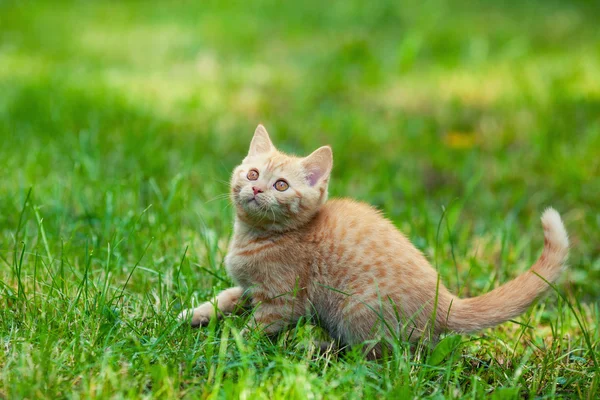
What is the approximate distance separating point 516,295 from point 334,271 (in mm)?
688

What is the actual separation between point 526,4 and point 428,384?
26.8 feet

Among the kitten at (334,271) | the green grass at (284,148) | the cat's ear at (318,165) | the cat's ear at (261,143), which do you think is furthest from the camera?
the cat's ear at (261,143)

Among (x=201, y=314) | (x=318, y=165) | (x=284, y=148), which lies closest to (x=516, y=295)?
(x=318, y=165)

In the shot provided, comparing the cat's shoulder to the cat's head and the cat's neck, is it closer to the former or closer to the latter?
the cat's head

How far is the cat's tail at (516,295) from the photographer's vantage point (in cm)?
253

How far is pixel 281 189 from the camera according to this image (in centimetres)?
272

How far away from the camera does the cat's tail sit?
253 cm

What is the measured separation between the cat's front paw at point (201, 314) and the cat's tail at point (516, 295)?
0.90m

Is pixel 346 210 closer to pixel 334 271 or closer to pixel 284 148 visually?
pixel 334 271

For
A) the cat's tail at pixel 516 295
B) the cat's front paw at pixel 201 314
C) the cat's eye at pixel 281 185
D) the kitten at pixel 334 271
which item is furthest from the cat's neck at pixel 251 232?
the cat's tail at pixel 516 295

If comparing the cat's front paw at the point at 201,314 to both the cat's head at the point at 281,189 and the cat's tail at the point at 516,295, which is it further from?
the cat's tail at the point at 516,295

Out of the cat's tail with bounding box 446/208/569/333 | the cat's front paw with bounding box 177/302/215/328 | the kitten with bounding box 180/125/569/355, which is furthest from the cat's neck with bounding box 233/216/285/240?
Result: the cat's tail with bounding box 446/208/569/333

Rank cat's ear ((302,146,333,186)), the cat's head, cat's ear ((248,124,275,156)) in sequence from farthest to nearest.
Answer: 1. cat's ear ((248,124,275,156))
2. cat's ear ((302,146,333,186))
3. the cat's head

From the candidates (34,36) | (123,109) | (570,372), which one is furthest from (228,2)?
(570,372)
